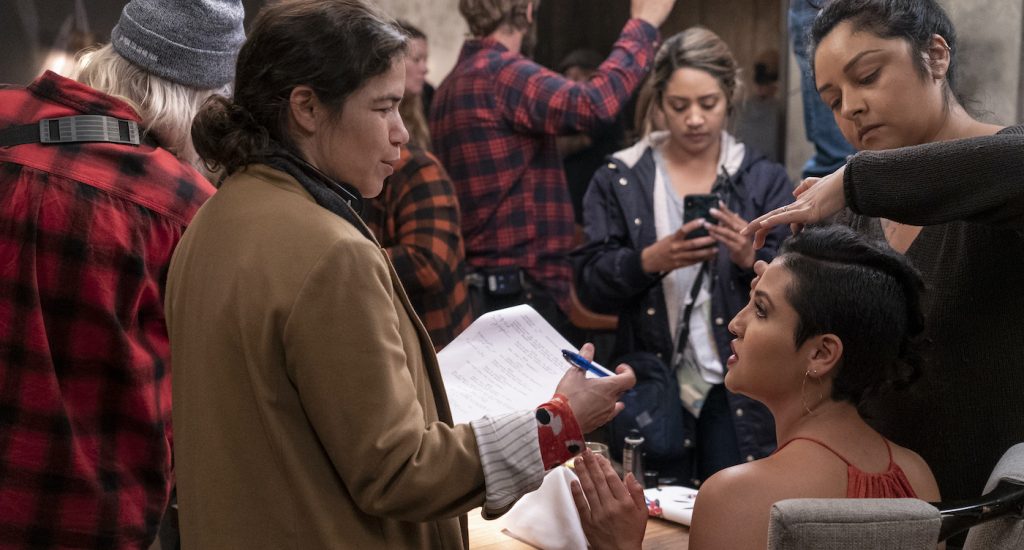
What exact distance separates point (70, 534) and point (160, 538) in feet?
2.49

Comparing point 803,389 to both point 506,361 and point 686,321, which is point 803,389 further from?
point 686,321

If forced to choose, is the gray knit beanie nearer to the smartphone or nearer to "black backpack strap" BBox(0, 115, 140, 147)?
"black backpack strap" BBox(0, 115, 140, 147)

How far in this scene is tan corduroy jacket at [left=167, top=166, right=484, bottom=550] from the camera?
1368 millimetres

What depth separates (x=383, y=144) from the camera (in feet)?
5.11

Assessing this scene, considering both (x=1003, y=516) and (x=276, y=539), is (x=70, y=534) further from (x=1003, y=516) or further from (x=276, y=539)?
(x=1003, y=516)

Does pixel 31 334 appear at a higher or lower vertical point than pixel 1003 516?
higher

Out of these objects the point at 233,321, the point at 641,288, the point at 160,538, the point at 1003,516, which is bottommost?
the point at 160,538

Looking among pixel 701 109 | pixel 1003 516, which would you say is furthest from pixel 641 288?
pixel 1003 516

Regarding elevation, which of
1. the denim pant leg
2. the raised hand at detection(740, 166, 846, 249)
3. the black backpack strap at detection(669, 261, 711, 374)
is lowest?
the denim pant leg

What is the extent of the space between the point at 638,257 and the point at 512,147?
2.99 ft

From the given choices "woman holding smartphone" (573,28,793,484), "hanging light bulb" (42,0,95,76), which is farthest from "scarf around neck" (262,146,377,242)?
"hanging light bulb" (42,0,95,76)

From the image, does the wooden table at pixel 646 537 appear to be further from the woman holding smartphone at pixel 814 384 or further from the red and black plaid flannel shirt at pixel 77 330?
the red and black plaid flannel shirt at pixel 77 330

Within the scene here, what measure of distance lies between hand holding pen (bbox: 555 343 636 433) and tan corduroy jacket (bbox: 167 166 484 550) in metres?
0.21

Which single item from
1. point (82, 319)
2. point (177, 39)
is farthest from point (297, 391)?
point (177, 39)
